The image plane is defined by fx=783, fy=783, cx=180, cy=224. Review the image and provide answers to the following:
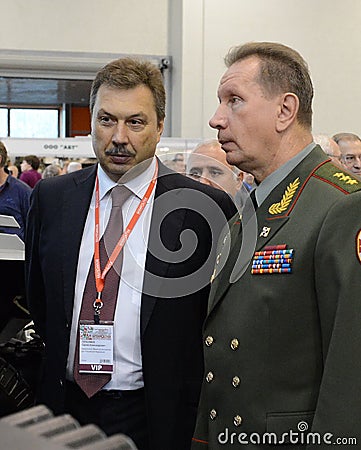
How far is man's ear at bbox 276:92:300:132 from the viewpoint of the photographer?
5.72 feet

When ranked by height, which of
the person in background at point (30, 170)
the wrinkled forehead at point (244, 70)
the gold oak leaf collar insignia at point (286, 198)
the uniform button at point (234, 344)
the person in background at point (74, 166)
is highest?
the wrinkled forehead at point (244, 70)

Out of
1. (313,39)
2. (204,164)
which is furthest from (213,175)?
(313,39)

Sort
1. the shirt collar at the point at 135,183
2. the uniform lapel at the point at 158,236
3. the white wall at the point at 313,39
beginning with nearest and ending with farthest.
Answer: the uniform lapel at the point at 158,236 → the shirt collar at the point at 135,183 → the white wall at the point at 313,39

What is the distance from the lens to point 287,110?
1.75 m

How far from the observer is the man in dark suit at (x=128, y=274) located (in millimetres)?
2053

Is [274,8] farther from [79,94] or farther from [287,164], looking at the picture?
[287,164]

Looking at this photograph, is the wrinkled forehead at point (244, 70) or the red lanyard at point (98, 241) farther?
the red lanyard at point (98, 241)

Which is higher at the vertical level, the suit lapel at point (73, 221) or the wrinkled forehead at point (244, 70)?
the wrinkled forehead at point (244, 70)

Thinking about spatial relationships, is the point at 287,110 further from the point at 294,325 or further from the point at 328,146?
the point at 328,146

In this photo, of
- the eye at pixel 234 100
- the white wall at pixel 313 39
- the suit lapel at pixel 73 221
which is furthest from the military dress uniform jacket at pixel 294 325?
the white wall at pixel 313 39

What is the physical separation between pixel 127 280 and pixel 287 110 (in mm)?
659

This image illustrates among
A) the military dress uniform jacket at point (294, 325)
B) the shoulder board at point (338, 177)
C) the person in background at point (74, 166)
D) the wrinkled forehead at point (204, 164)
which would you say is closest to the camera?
the military dress uniform jacket at point (294, 325)

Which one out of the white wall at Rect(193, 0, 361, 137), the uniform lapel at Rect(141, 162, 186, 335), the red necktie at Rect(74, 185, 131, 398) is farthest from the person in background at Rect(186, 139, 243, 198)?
the white wall at Rect(193, 0, 361, 137)

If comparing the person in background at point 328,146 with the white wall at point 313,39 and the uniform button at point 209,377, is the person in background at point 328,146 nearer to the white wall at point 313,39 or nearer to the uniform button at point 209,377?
the uniform button at point 209,377
